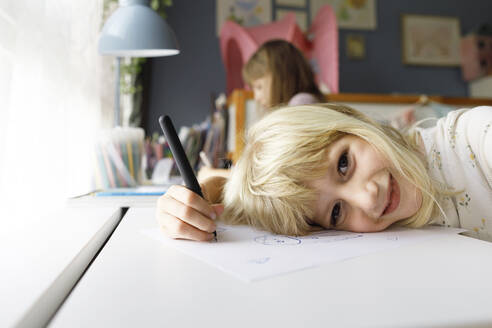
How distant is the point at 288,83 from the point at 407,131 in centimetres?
85

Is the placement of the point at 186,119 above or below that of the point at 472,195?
above

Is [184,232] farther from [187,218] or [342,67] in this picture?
[342,67]

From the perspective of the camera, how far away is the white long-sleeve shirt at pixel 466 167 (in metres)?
0.61

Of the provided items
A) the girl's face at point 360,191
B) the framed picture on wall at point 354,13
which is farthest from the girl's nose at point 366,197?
the framed picture on wall at point 354,13

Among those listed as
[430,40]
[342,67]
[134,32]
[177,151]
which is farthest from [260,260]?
[430,40]

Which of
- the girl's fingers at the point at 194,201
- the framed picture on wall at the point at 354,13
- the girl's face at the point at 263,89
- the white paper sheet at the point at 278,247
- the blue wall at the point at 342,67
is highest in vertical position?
the framed picture on wall at the point at 354,13

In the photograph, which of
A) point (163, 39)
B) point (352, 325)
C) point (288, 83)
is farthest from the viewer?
point (288, 83)

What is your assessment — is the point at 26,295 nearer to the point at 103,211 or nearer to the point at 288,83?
the point at 103,211

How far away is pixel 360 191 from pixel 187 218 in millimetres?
277

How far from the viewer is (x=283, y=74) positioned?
1.65m

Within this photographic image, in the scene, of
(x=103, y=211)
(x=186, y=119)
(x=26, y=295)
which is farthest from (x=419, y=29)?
(x=26, y=295)

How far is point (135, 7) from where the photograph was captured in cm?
104

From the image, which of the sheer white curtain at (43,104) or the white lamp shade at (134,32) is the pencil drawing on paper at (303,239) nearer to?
the sheer white curtain at (43,104)

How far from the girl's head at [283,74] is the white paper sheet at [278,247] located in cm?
122
